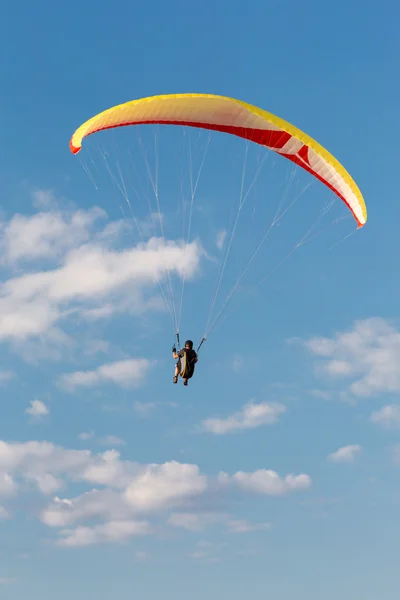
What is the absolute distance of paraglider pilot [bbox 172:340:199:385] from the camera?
91.9ft

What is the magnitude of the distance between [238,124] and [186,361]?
759 cm

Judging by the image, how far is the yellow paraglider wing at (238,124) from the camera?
27953 millimetres

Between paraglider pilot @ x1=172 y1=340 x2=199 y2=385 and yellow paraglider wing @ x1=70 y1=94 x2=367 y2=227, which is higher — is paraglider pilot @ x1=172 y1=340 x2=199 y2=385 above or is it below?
below

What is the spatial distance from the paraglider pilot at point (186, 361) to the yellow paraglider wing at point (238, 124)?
690cm

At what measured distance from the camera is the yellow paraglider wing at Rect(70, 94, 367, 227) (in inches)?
1101

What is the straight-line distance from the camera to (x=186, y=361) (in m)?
28.0

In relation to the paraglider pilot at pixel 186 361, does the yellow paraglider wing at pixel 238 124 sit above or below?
above

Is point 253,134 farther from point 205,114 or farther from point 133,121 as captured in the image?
point 133,121

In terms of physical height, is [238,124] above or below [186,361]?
above

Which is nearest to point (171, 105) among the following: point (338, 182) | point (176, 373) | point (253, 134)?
point (253, 134)

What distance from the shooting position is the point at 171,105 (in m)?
28.0

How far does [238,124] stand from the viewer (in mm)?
29219

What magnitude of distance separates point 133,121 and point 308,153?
5.67 meters

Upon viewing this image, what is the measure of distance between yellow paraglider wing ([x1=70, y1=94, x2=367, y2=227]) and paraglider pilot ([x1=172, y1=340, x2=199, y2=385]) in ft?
22.6
